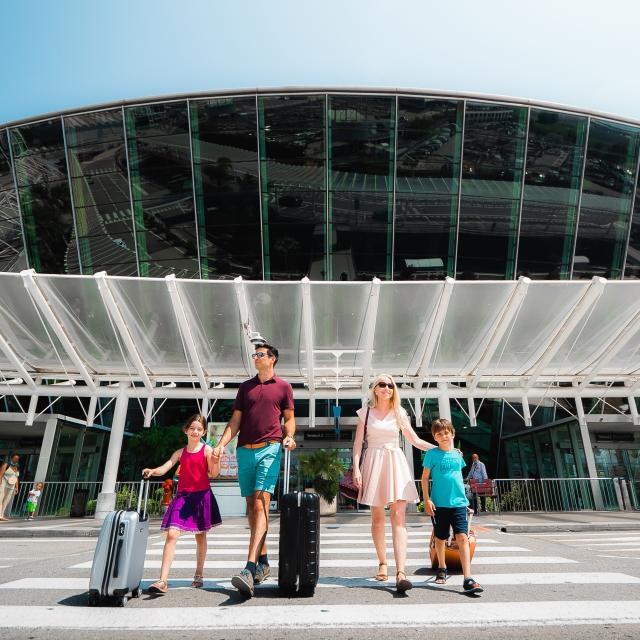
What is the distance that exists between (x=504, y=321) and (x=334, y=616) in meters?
11.1

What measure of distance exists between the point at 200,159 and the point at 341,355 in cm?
1077

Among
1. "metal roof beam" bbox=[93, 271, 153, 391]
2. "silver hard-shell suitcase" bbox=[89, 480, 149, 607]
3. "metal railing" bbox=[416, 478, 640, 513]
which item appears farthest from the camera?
"metal railing" bbox=[416, 478, 640, 513]

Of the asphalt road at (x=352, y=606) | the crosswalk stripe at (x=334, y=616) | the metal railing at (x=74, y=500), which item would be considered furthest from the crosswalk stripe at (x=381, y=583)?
the metal railing at (x=74, y=500)

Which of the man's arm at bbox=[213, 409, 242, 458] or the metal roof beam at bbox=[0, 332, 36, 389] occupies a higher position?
the metal roof beam at bbox=[0, 332, 36, 389]

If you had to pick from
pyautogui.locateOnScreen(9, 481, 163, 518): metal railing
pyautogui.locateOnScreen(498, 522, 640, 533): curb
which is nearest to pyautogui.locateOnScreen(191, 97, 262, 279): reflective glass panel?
pyautogui.locateOnScreen(9, 481, 163, 518): metal railing

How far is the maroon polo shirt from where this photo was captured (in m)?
4.30

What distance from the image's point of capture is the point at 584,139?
20.5 m

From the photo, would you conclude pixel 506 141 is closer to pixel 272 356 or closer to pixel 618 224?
pixel 618 224

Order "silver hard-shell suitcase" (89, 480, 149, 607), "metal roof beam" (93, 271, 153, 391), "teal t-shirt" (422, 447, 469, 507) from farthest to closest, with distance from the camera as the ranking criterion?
1. "metal roof beam" (93, 271, 153, 391)
2. "teal t-shirt" (422, 447, 469, 507)
3. "silver hard-shell suitcase" (89, 480, 149, 607)

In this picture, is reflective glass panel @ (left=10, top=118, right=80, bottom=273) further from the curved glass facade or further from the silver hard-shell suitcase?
the silver hard-shell suitcase

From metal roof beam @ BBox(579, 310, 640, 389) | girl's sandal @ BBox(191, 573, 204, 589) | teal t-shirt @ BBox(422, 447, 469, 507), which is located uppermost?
metal roof beam @ BBox(579, 310, 640, 389)

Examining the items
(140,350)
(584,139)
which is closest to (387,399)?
(140,350)

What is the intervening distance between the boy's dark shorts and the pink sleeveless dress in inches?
15.3

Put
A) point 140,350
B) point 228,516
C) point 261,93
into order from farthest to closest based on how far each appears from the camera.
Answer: point 261,93 → point 228,516 → point 140,350
